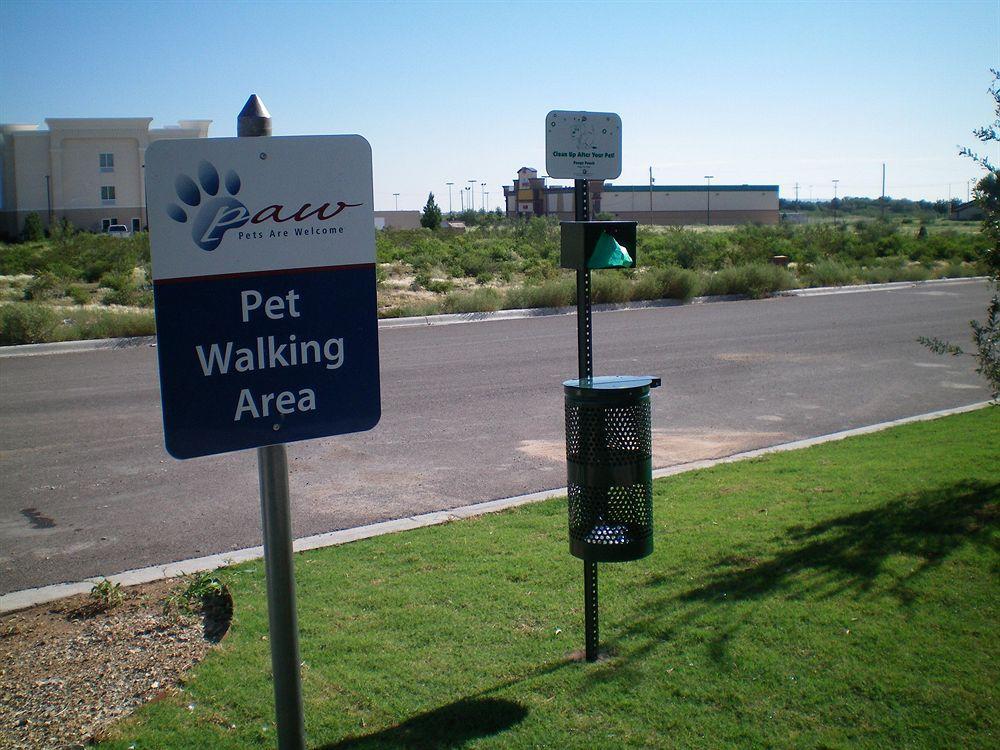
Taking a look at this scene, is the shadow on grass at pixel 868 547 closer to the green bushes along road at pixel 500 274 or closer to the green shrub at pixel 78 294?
the green bushes along road at pixel 500 274

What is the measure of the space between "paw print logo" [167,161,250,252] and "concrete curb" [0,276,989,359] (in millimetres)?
10406

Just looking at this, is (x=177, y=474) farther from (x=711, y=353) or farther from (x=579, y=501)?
(x=711, y=353)

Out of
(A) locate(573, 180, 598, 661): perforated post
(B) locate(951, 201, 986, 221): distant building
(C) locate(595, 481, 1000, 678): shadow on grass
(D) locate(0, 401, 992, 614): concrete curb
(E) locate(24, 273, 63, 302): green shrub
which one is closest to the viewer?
(A) locate(573, 180, 598, 661): perforated post

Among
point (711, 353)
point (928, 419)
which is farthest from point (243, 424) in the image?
point (711, 353)

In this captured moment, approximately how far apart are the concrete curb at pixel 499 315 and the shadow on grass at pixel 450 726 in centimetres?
906

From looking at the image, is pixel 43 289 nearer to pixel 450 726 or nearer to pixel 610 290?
pixel 610 290

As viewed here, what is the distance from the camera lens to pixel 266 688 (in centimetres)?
444

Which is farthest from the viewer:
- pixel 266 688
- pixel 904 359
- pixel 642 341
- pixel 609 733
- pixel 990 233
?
pixel 642 341

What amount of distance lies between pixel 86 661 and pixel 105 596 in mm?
731

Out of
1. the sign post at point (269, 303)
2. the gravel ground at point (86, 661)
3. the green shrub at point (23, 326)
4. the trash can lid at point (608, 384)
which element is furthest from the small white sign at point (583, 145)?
the green shrub at point (23, 326)

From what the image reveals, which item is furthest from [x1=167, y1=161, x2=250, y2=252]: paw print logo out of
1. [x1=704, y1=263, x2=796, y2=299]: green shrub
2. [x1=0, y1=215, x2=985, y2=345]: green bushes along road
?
[x1=704, y1=263, x2=796, y2=299]: green shrub

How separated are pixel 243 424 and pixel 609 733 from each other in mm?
2129

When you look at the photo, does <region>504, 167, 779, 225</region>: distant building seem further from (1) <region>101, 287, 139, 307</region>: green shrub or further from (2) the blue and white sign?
(2) the blue and white sign

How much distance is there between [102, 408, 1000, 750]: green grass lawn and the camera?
404 cm
